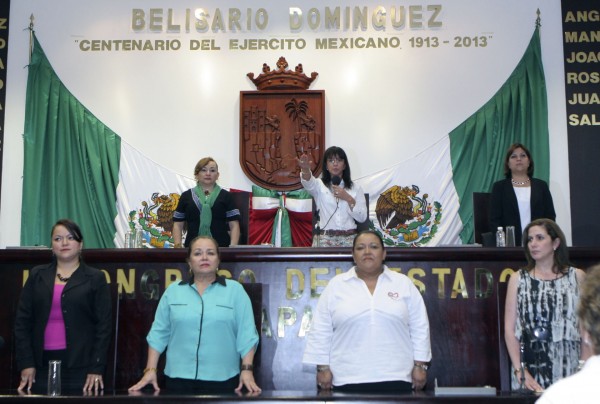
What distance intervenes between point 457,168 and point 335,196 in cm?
207

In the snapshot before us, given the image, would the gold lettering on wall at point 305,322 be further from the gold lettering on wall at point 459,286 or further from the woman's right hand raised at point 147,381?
the woman's right hand raised at point 147,381

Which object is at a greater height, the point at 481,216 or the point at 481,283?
the point at 481,216

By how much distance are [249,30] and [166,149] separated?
4.00 ft

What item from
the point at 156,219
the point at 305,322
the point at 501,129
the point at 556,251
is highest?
the point at 501,129

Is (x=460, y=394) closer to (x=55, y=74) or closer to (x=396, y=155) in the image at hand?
(x=396, y=155)

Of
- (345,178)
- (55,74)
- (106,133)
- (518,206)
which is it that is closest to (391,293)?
(345,178)

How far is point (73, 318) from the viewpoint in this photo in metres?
3.77

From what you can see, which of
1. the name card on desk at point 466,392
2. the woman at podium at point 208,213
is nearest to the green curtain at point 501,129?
the woman at podium at point 208,213

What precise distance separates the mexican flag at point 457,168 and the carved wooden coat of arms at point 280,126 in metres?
0.56

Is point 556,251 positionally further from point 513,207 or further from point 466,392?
point 513,207

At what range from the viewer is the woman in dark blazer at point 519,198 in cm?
491

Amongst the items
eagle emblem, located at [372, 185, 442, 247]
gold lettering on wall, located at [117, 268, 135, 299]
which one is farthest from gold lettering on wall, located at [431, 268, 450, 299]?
eagle emblem, located at [372, 185, 442, 247]

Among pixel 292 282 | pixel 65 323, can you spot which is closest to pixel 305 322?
pixel 292 282

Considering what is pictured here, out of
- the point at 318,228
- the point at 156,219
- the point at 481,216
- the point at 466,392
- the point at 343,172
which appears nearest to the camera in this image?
the point at 466,392
